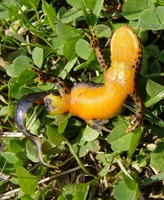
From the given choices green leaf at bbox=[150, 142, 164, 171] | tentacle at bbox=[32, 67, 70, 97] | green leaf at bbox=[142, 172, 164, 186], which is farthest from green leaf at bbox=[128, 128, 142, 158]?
tentacle at bbox=[32, 67, 70, 97]

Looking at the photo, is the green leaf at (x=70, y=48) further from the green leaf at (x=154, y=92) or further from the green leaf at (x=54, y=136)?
the green leaf at (x=154, y=92)

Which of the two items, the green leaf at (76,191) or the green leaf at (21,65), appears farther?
the green leaf at (21,65)

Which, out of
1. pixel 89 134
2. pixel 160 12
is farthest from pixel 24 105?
pixel 160 12

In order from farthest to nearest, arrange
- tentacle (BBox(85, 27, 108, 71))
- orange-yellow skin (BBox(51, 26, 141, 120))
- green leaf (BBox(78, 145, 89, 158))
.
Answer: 1. green leaf (BBox(78, 145, 89, 158))
2. tentacle (BBox(85, 27, 108, 71))
3. orange-yellow skin (BBox(51, 26, 141, 120))

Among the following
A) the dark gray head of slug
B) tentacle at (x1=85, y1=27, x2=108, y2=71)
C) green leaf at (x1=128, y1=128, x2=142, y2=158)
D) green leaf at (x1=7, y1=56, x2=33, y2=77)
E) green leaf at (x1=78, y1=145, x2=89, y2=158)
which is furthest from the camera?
green leaf at (x1=7, y1=56, x2=33, y2=77)

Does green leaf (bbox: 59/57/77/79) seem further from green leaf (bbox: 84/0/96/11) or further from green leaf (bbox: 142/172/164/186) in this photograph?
green leaf (bbox: 142/172/164/186)

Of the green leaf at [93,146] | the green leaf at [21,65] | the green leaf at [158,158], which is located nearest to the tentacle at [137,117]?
the green leaf at [158,158]

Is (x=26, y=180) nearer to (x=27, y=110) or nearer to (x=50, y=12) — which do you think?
(x=27, y=110)
